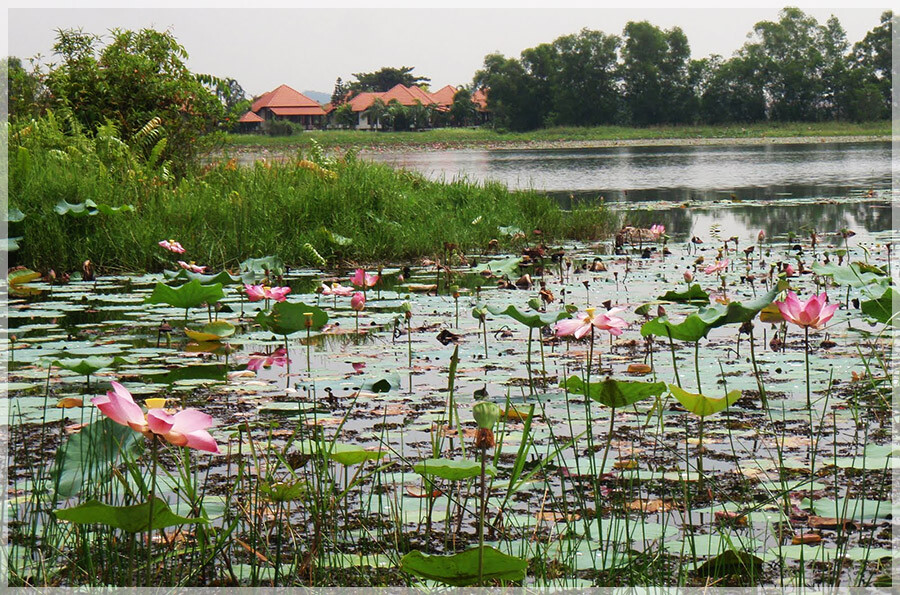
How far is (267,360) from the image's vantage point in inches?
130

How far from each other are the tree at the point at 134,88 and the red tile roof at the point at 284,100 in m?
49.9

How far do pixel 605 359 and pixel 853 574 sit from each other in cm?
174

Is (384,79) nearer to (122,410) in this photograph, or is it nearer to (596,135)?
(596,135)

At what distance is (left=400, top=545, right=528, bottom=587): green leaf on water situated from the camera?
1178 mm

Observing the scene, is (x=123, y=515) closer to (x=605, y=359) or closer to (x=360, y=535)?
(x=360, y=535)

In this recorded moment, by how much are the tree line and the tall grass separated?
43207 mm

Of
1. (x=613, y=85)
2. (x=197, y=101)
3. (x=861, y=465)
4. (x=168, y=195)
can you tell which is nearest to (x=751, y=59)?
(x=613, y=85)

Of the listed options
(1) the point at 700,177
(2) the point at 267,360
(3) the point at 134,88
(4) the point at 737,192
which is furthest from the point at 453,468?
(1) the point at 700,177

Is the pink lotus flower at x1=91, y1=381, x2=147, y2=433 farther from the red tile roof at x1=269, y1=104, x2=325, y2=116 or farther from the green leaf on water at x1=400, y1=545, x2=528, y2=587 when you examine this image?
the red tile roof at x1=269, y1=104, x2=325, y2=116

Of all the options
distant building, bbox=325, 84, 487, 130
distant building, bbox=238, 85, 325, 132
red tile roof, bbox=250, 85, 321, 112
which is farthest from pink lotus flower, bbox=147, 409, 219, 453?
red tile roof, bbox=250, 85, 321, 112

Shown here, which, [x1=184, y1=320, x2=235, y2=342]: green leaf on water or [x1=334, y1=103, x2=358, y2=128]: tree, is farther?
[x1=334, y1=103, x2=358, y2=128]: tree

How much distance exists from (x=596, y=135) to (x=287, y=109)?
19950 millimetres

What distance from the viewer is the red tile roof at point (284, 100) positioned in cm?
5903

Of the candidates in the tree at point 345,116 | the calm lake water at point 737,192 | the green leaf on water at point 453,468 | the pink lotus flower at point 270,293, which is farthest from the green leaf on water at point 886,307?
the tree at point 345,116
